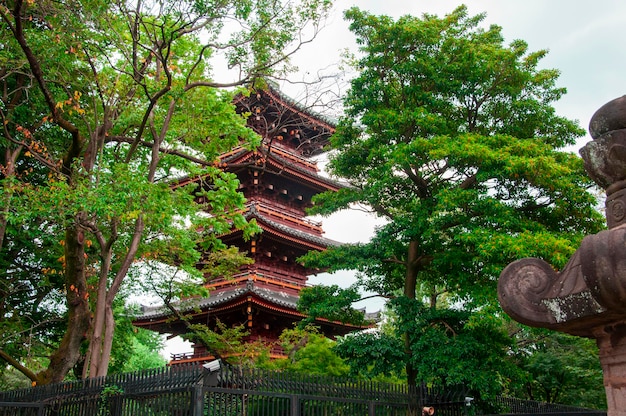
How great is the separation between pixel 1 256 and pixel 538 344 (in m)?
16.5

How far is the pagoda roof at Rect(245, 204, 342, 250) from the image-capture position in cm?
2097

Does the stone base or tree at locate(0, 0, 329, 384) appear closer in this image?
the stone base

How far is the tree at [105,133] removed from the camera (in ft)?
32.0

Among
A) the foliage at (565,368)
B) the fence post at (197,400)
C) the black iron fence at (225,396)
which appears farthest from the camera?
the foliage at (565,368)

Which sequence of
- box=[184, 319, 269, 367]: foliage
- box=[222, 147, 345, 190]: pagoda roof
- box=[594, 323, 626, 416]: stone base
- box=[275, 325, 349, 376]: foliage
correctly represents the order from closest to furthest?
1. box=[594, 323, 626, 416]: stone base
2. box=[275, 325, 349, 376]: foliage
3. box=[184, 319, 269, 367]: foliage
4. box=[222, 147, 345, 190]: pagoda roof

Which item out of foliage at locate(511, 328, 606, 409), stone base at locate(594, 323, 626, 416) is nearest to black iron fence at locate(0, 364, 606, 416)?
stone base at locate(594, 323, 626, 416)

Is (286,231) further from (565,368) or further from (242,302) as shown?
(565,368)

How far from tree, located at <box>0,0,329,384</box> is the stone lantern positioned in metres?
7.00

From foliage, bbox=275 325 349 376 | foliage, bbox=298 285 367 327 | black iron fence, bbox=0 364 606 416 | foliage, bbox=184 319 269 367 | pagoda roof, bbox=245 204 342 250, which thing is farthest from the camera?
pagoda roof, bbox=245 204 342 250

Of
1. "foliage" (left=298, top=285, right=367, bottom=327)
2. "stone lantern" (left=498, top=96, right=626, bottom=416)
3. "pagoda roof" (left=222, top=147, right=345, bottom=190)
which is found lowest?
"stone lantern" (left=498, top=96, right=626, bottom=416)

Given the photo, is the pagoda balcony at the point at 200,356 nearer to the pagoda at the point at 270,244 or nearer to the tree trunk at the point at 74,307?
the pagoda at the point at 270,244

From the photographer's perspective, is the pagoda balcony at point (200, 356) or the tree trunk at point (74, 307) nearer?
the tree trunk at point (74, 307)

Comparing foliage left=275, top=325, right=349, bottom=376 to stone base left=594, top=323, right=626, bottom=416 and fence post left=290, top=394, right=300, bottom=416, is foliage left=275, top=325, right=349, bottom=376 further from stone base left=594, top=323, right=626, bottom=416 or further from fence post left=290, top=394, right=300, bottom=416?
stone base left=594, top=323, right=626, bottom=416

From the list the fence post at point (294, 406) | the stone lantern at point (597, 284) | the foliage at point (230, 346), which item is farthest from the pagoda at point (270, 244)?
the stone lantern at point (597, 284)
